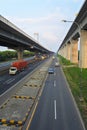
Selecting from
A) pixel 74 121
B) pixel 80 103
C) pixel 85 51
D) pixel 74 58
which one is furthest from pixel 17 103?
pixel 74 58

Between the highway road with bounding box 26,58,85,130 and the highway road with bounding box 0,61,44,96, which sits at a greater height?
the highway road with bounding box 26,58,85,130

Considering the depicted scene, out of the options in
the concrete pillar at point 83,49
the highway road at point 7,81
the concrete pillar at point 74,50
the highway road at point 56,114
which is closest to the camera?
the highway road at point 56,114

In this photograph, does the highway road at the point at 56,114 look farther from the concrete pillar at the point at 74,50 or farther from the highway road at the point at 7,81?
the concrete pillar at the point at 74,50

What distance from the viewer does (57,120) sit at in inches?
933

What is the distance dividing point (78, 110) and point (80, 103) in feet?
12.0

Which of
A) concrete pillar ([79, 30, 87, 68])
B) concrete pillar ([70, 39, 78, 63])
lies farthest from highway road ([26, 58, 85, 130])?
concrete pillar ([70, 39, 78, 63])

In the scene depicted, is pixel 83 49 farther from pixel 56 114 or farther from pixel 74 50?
pixel 56 114

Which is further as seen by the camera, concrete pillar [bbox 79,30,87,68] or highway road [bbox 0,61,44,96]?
concrete pillar [bbox 79,30,87,68]

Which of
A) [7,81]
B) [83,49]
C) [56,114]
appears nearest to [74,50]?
[83,49]

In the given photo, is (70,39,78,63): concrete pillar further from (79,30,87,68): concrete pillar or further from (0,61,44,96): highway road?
(0,61,44,96): highway road

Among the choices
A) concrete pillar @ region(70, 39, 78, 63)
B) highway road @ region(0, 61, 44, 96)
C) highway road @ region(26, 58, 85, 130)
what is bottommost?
highway road @ region(0, 61, 44, 96)

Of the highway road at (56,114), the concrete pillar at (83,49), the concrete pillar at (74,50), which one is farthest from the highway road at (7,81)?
the concrete pillar at (74,50)

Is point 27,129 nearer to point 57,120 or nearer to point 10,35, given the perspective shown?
point 57,120

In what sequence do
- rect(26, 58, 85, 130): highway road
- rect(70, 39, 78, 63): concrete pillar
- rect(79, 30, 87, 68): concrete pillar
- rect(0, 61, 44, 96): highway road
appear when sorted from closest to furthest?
rect(26, 58, 85, 130): highway road < rect(0, 61, 44, 96): highway road < rect(79, 30, 87, 68): concrete pillar < rect(70, 39, 78, 63): concrete pillar
